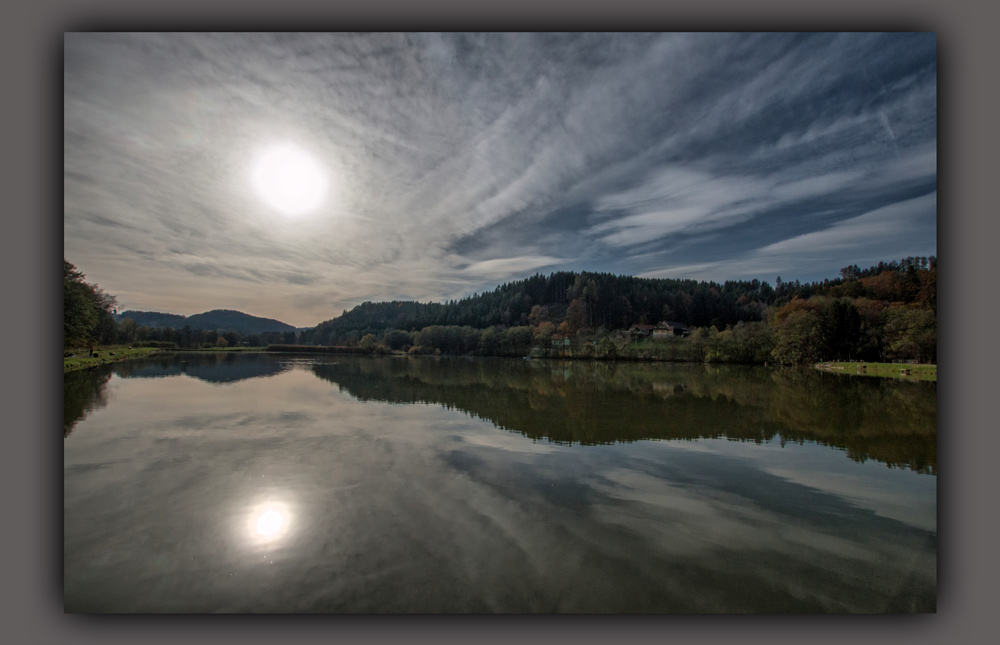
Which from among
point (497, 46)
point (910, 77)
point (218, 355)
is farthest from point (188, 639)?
point (218, 355)

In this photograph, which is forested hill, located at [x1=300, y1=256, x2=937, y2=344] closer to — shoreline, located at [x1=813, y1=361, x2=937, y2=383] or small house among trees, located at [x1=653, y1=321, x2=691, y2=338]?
small house among trees, located at [x1=653, y1=321, x2=691, y2=338]

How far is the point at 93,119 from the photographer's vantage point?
183 inches

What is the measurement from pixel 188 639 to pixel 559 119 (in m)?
7.34

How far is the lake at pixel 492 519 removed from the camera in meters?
2.99

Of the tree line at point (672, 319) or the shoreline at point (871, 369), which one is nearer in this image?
the tree line at point (672, 319)

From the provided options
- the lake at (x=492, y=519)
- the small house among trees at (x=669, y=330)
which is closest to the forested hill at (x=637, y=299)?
the small house among trees at (x=669, y=330)

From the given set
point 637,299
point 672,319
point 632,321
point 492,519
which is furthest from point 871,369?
point 492,519

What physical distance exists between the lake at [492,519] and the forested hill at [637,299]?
257cm

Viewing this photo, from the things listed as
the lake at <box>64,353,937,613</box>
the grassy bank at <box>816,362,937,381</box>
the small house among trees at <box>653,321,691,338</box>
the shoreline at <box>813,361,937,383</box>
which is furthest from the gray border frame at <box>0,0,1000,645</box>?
the small house among trees at <box>653,321,691,338</box>

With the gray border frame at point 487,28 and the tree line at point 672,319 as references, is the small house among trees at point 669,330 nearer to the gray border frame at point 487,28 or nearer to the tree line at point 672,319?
the tree line at point 672,319

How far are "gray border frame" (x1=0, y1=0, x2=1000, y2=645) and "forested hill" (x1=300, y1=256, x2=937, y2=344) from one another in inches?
28.5

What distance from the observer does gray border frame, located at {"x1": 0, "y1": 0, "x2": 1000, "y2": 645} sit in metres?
3.77

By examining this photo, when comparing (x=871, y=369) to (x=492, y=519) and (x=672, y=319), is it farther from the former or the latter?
(x=492, y=519)

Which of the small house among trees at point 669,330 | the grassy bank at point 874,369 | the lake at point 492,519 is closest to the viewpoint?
the lake at point 492,519
